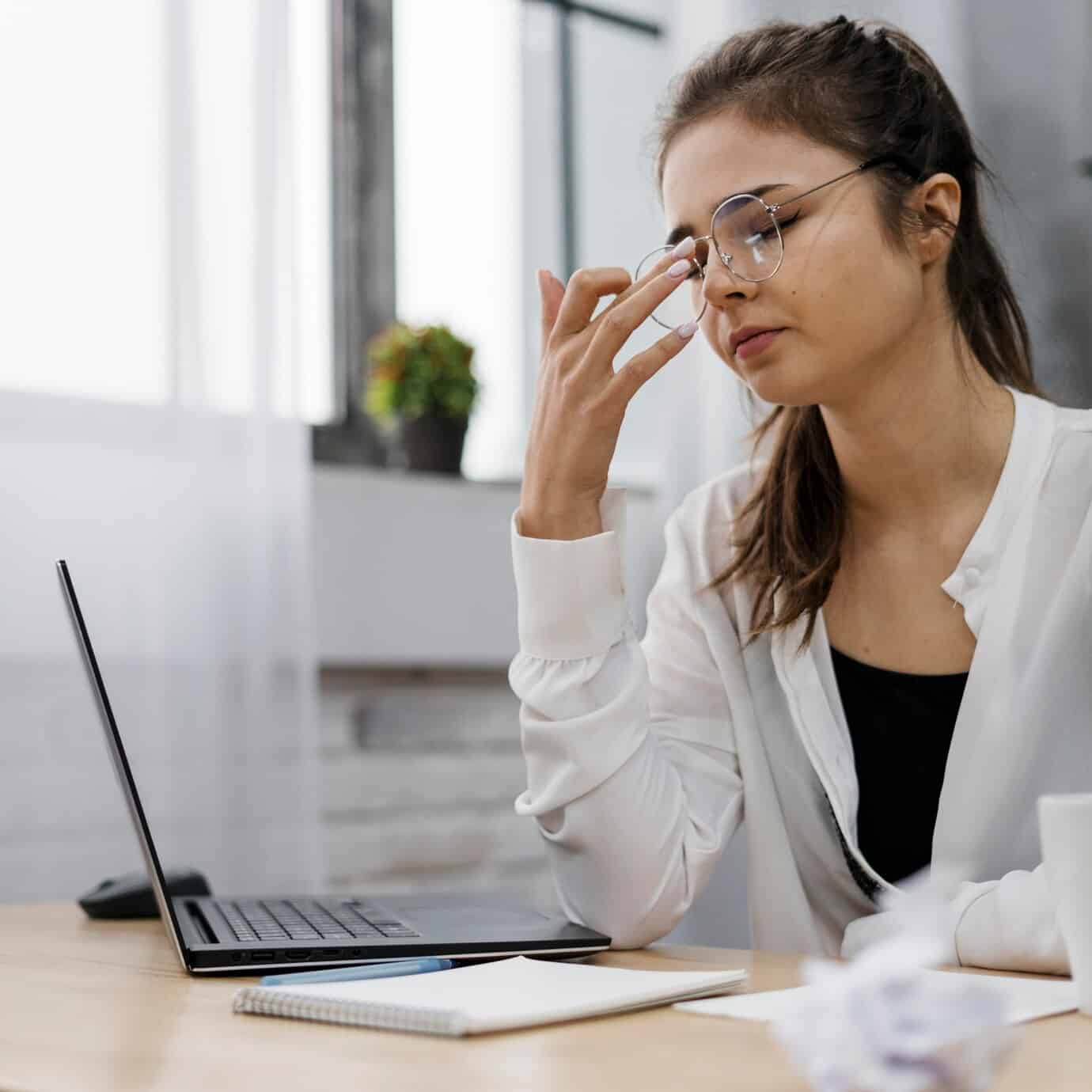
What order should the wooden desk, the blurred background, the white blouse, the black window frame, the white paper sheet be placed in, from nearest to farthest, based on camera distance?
1. the wooden desk
2. the white paper sheet
3. the white blouse
4. the blurred background
5. the black window frame

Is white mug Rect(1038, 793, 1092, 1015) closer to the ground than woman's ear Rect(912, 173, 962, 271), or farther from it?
closer to the ground

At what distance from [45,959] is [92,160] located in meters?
1.23

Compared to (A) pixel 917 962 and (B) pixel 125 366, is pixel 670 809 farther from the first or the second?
(B) pixel 125 366

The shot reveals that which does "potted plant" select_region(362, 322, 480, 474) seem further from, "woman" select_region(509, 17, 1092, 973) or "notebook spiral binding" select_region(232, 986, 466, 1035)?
"notebook spiral binding" select_region(232, 986, 466, 1035)

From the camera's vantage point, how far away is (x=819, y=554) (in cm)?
136

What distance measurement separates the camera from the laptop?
2.90 feet

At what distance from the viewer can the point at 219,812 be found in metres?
1.89

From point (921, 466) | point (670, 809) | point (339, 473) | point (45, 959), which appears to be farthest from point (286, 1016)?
point (339, 473)

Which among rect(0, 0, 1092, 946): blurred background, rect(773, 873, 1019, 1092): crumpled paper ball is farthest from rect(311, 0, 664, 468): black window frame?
rect(773, 873, 1019, 1092): crumpled paper ball

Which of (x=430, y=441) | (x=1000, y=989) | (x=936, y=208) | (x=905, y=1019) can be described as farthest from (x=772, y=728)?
(x=430, y=441)

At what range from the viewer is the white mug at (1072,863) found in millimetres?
647

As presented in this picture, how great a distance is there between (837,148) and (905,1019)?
3.16 ft

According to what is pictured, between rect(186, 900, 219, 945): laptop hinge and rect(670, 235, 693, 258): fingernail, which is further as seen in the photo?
rect(670, 235, 693, 258): fingernail

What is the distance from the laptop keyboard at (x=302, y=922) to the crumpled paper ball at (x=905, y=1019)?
554mm
